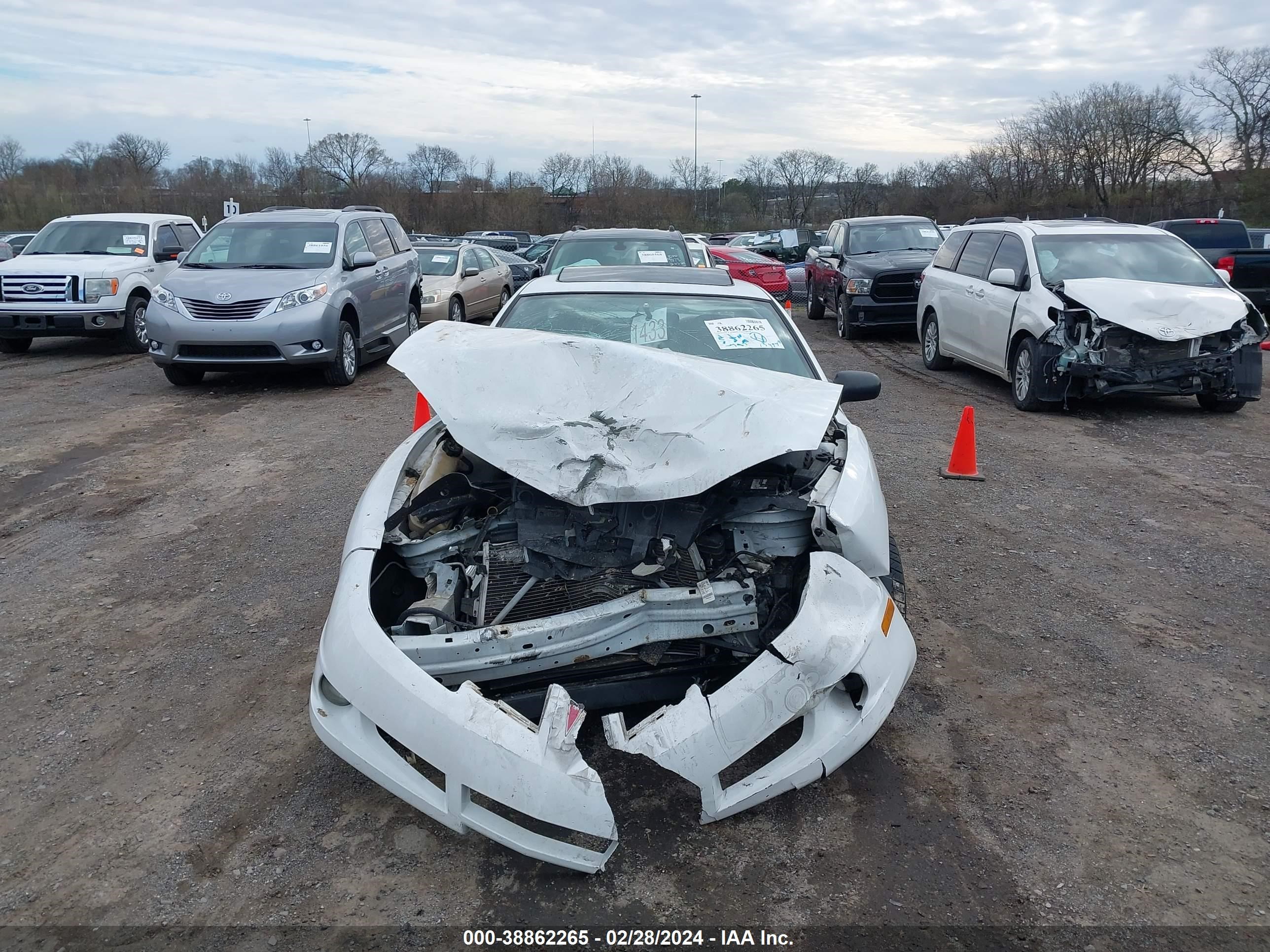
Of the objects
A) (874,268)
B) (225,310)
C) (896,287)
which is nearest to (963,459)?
(225,310)

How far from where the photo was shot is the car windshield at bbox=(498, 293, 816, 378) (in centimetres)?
486

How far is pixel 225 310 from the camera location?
33.4 ft

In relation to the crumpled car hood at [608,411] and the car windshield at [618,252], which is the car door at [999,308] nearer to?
the car windshield at [618,252]

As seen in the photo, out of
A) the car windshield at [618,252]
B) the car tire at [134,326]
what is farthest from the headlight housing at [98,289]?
the car windshield at [618,252]

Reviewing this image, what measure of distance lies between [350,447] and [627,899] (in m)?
6.15

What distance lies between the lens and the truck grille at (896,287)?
14.4 m

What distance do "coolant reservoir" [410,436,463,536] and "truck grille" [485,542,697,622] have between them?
1.99ft

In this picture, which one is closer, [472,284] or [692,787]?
[692,787]

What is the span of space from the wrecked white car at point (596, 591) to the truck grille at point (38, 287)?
35.5ft

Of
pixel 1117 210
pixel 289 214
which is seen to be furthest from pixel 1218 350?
pixel 1117 210

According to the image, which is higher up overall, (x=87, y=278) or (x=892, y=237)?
(x=892, y=237)

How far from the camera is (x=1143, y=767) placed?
11.3 ft

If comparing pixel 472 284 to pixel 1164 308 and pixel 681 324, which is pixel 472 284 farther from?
pixel 681 324

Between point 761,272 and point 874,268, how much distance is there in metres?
4.50
